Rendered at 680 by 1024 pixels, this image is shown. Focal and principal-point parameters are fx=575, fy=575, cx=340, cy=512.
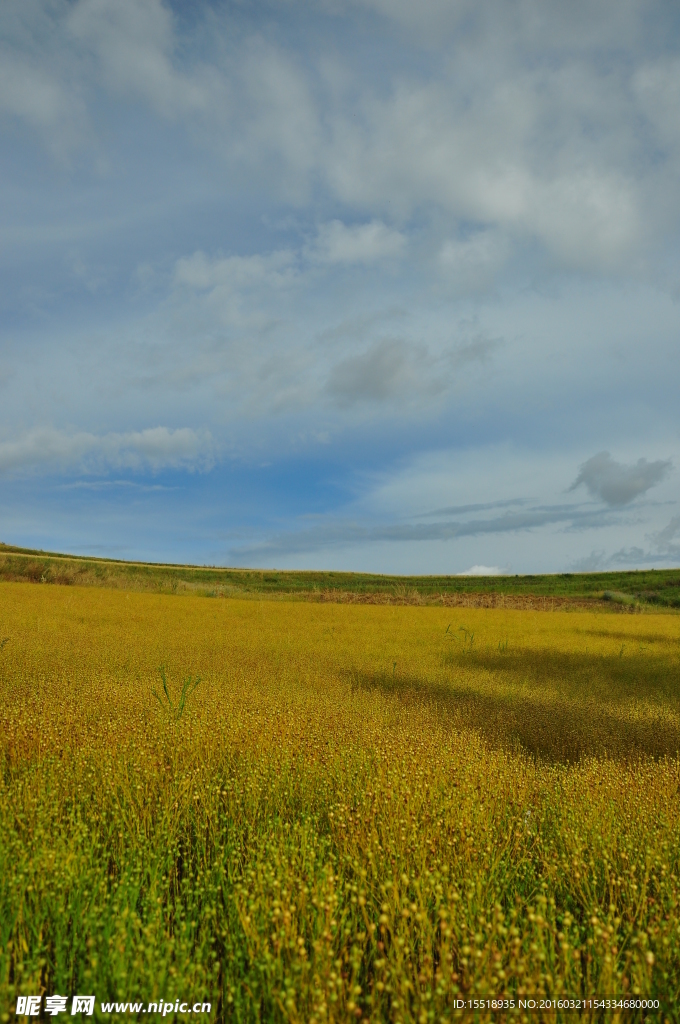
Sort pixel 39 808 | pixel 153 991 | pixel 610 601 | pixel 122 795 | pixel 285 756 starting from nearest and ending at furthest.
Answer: pixel 153 991 < pixel 39 808 < pixel 122 795 < pixel 285 756 < pixel 610 601

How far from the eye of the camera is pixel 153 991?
2.33 metres

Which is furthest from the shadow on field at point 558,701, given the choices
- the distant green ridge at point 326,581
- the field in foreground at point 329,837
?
the distant green ridge at point 326,581

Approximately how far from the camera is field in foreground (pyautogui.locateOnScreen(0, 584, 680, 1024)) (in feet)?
8.34

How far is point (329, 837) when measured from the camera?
3.91 m

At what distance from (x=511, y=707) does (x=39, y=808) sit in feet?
23.5

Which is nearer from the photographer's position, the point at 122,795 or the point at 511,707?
the point at 122,795

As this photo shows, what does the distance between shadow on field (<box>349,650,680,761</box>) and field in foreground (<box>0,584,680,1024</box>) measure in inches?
2.6

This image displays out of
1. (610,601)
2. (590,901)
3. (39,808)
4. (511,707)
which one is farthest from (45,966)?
(610,601)

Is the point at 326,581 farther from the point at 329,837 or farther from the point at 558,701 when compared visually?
the point at 329,837

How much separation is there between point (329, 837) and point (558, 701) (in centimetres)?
699

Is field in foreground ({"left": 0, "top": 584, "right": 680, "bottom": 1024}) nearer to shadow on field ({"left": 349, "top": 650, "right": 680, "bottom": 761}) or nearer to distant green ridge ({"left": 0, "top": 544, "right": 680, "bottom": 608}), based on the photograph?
shadow on field ({"left": 349, "top": 650, "right": 680, "bottom": 761})

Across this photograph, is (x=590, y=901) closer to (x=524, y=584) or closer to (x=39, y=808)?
(x=39, y=808)

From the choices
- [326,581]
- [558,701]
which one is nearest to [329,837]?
[558,701]

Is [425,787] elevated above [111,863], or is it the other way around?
[425,787]
